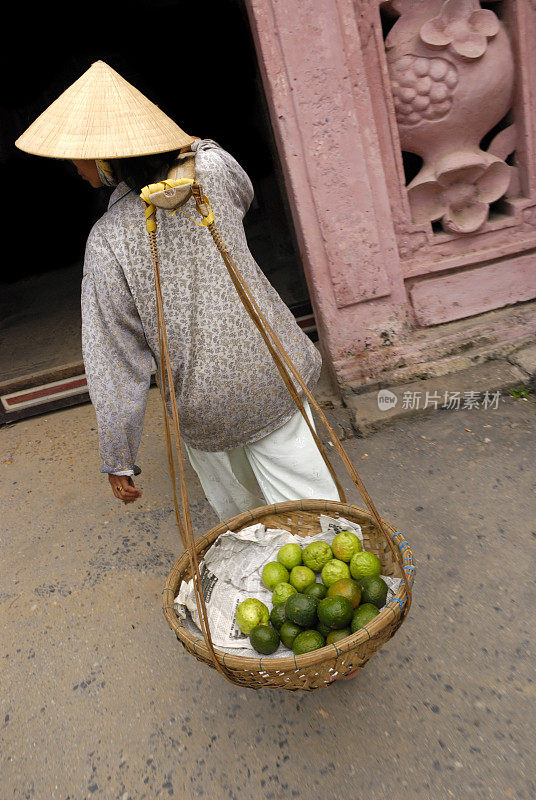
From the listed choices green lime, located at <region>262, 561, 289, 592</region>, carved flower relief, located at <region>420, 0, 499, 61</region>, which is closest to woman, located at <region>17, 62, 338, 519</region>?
green lime, located at <region>262, 561, 289, 592</region>

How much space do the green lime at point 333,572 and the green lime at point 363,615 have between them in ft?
0.57

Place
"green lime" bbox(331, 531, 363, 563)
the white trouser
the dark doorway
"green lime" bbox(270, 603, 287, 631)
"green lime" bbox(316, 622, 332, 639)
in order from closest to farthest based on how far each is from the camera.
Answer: "green lime" bbox(316, 622, 332, 639) → "green lime" bbox(270, 603, 287, 631) → "green lime" bbox(331, 531, 363, 563) → the white trouser → the dark doorway

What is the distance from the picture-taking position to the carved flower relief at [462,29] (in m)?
3.11

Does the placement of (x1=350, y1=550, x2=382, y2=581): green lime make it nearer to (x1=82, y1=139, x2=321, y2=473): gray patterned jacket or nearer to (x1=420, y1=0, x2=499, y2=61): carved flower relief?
(x1=82, y1=139, x2=321, y2=473): gray patterned jacket

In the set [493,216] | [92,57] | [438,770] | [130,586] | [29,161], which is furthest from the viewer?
[29,161]

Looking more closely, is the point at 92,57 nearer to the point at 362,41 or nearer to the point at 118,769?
the point at 362,41

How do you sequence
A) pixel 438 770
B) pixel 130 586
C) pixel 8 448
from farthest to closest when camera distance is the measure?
pixel 8 448
pixel 130 586
pixel 438 770

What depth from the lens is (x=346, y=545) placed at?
1917mm

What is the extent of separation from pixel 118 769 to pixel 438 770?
3.37 feet

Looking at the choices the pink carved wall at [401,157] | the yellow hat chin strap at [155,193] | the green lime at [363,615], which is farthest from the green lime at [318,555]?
the pink carved wall at [401,157]

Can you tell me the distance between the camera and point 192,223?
1835mm

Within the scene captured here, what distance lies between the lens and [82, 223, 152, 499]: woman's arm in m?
1.84

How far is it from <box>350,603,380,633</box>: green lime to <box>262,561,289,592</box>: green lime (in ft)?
1.04

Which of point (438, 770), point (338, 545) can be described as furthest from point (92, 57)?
point (438, 770)
